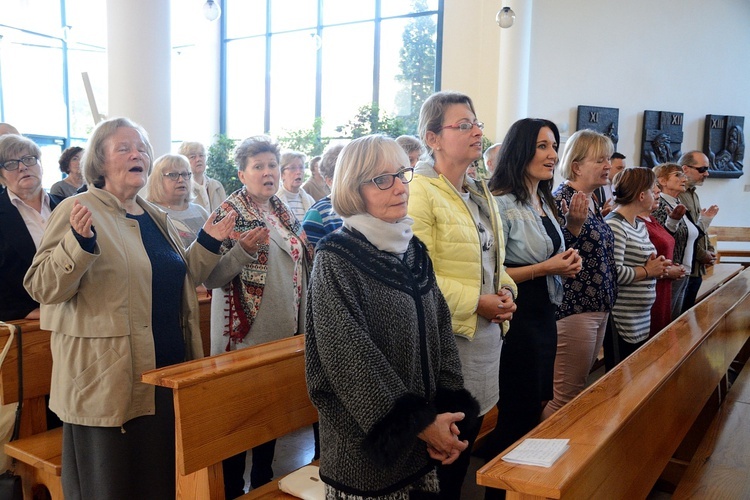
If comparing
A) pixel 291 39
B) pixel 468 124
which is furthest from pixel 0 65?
pixel 468 124

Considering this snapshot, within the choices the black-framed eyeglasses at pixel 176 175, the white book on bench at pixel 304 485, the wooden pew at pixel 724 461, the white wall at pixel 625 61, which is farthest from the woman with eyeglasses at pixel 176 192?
the white wall at pixel 625 61

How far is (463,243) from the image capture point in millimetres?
1920

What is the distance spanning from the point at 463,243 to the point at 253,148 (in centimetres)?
108

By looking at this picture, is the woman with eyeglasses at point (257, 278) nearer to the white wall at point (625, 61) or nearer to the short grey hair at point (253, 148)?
the short grey hair at point (253, 148)

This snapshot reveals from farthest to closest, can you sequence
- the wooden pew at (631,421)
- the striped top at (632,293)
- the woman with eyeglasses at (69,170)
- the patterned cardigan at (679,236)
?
1. the woman with eyeglasses at (69,170)
2. the patterned cardigan at (679,236)
3. the striped top at (632,293)
4. the wooden pew at (631,421)

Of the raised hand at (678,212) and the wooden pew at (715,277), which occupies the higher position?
the raised hand at (678,212)

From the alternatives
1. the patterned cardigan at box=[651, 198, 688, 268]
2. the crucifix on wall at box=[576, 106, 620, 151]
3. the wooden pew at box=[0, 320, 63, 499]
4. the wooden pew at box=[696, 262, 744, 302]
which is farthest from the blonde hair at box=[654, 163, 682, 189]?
the crucifix on wall at box=[576, 106, 620, 151]

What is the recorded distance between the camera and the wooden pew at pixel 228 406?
1807 mm

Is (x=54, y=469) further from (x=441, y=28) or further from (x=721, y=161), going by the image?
(x=721, y=161)

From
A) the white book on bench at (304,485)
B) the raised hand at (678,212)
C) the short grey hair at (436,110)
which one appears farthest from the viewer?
the raised hand at (678,212)

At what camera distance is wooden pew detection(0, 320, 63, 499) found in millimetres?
2465

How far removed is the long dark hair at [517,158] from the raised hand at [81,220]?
1.40m

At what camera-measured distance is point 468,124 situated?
2.03 m

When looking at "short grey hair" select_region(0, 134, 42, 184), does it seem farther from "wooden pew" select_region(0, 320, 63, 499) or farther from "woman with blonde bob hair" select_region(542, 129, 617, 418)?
"woman with blonde bob hair" select_region(542, 129, 617, 418)
